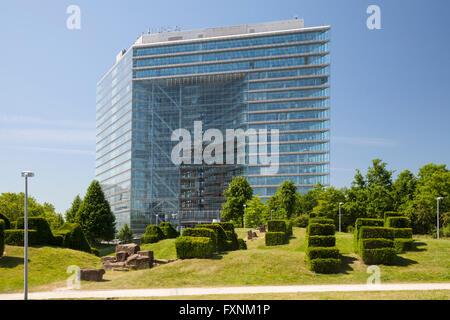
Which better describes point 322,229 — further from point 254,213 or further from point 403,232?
point 254,213

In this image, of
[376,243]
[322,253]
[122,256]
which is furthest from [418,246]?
[122,256]

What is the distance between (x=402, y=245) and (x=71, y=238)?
107ft

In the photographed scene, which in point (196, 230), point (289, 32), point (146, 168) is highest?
point (289, 32)

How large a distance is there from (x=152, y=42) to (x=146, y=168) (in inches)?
1589

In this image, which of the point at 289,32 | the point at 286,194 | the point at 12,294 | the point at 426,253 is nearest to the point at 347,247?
the point at 426,253

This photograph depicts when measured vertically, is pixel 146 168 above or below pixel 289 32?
below

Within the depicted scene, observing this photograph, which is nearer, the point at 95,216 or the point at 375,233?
the point at 375,233

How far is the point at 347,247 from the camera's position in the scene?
41781 mm

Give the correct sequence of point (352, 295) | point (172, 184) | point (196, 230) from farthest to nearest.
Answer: point (172, 184) → point (196, 230) → point (352, 295)

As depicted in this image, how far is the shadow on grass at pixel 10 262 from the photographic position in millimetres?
32969

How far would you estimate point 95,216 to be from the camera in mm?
75312

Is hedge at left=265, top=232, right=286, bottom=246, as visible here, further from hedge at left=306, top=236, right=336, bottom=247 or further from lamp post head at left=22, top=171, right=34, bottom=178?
lamp post head at left=22, top=171, right=34, bottom=178

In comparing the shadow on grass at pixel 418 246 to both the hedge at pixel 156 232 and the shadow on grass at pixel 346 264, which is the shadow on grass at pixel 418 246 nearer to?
the shadow on grass at pixel 346 264

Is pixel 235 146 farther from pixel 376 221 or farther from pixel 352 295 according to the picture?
pixel 352 295
